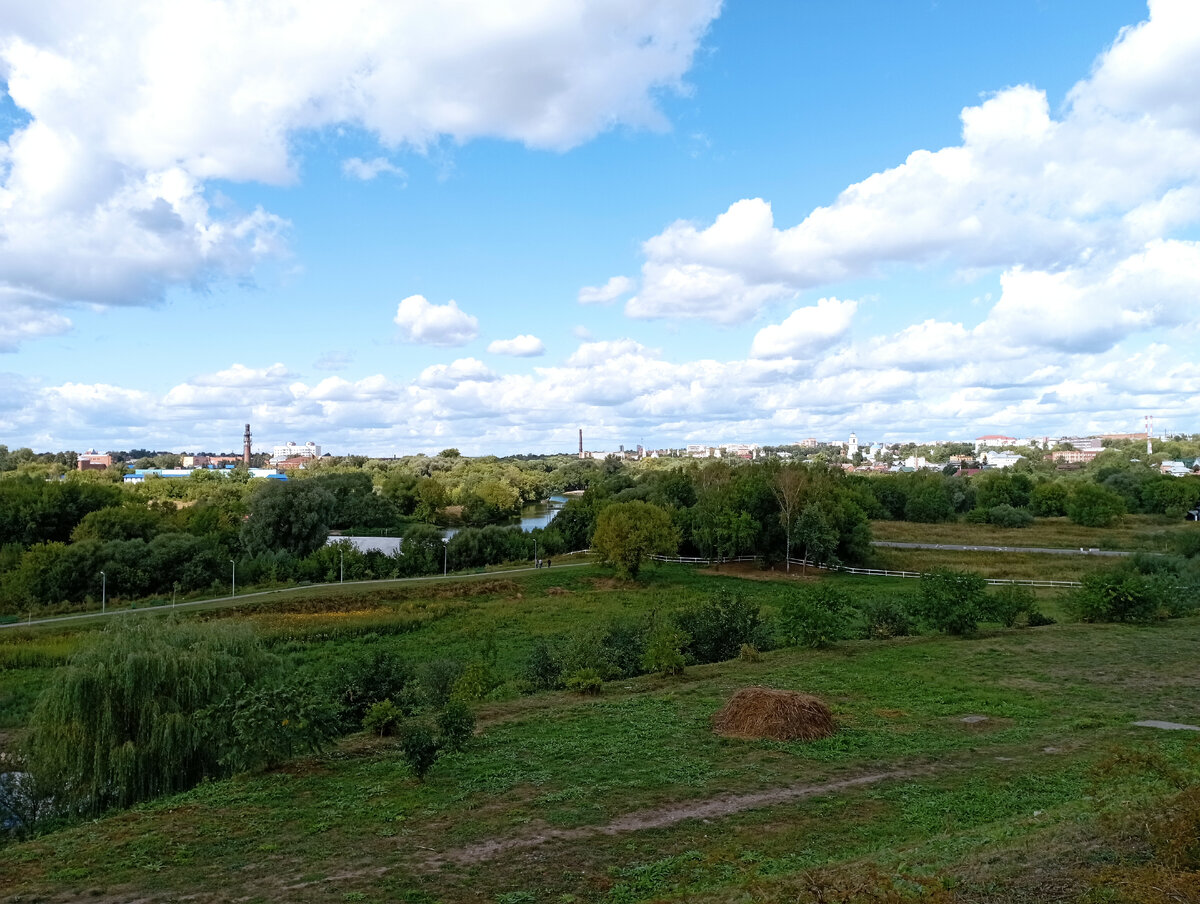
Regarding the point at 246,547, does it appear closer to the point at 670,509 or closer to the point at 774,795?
the point at 670,509

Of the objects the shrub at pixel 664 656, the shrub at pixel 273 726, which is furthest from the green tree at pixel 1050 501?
the shrub at pixel 273 726

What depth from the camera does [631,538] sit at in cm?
4953

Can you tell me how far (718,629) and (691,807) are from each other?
1527 centimetres

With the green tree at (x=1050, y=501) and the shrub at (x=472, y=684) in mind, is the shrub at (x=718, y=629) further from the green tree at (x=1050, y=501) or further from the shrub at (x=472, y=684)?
the green tree at (x=1050, y=501)

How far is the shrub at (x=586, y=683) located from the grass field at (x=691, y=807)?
2.04 feet

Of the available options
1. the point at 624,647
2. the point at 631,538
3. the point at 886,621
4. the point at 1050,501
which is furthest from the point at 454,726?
the point at 1050,501

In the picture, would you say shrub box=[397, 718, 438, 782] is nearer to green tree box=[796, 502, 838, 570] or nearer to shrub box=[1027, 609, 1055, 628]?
shrub box=[1027, 609, 1055, 628]

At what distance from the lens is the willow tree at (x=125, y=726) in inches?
591

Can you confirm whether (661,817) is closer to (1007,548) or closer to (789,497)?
(789,497)

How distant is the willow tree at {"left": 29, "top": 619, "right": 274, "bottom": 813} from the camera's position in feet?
49.2

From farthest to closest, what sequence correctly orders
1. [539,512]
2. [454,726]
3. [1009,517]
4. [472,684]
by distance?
[539,512] → [1009,517] → [472,684] → [454,726]

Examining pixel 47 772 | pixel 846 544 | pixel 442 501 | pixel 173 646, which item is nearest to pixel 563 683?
pixel 173 646

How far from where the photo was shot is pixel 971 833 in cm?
916

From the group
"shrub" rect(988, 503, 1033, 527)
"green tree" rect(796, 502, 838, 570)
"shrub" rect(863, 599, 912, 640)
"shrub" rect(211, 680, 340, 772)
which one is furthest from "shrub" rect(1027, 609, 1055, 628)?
"shrub" rect(988, 503, 1033, 527)
